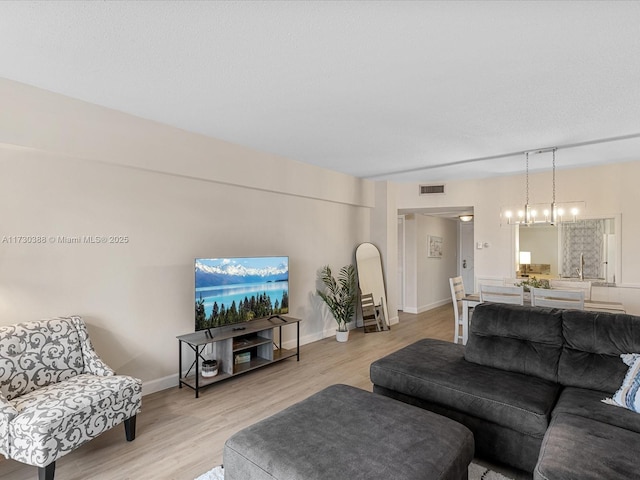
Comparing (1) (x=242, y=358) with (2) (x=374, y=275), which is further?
(2) (x=374, y=275)

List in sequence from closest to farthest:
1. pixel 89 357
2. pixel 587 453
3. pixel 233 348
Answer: pixel 587 453 < pixel 89 357 < pixel 233 348

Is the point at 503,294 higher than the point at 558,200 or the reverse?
the reverse

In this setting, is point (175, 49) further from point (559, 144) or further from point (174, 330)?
point (559, 144)

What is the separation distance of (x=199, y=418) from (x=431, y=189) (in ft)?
17.0

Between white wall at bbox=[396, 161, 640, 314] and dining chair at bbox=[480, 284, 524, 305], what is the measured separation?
5.70 ft

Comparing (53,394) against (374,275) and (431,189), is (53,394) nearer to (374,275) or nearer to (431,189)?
(374,275)

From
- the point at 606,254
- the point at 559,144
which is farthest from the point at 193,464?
the point at 606,254

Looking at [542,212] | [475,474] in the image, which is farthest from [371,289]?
[475,474]

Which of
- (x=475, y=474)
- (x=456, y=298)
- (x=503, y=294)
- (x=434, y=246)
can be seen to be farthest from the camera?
(x=434, y=246)

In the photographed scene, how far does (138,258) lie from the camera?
3258 millimetres

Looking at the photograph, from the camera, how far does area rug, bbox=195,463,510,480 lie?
2078mm

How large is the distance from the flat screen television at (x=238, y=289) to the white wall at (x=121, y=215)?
337 mm

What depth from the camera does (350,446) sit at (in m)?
1.68

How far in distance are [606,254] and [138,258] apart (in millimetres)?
6371
